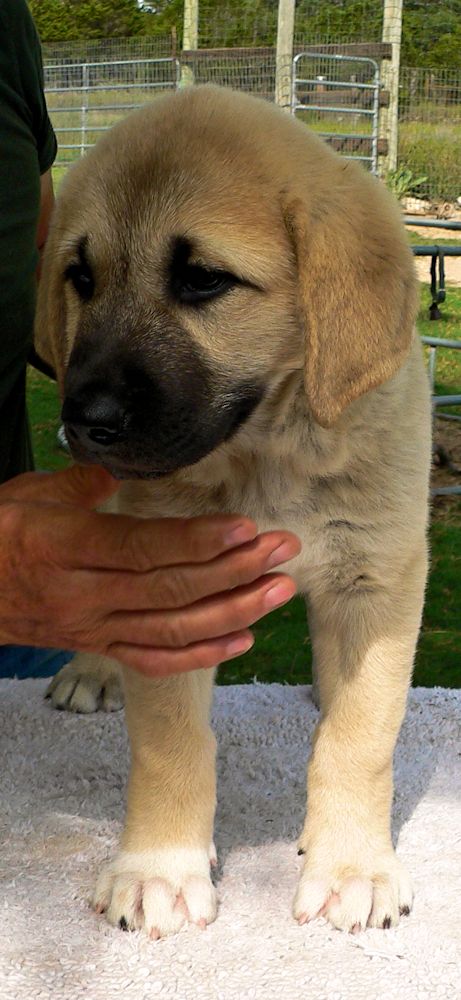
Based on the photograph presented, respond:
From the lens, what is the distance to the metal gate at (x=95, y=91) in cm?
1575

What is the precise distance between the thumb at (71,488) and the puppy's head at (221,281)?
9.1 inches

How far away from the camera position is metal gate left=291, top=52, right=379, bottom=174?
13852mm

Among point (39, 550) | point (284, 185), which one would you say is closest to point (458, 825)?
point (39, 550)

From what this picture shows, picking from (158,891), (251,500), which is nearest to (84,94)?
(251,500)

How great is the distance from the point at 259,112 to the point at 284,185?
0.72 feet

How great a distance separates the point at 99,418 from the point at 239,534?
34 centimetres

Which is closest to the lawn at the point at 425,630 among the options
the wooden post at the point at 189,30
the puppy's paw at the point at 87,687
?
the puppy's paw at the point at 87,687

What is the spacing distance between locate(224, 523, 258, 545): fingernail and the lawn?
203 cm

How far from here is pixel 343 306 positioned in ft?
6.34

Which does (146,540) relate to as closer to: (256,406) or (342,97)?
(256,406)

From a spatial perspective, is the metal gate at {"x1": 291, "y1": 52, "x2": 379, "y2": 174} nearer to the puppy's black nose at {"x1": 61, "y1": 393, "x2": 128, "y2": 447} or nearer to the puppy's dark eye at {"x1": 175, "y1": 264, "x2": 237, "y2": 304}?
the puppy's dark eye at {"x1": 175, "y1": 264, "x2": 237, "y2": 304}

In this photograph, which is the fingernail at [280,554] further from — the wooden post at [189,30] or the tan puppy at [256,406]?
the wooden post at [189,30]

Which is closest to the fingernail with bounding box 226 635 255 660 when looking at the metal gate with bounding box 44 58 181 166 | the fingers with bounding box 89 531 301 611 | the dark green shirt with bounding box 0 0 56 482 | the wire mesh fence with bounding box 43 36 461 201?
the fingers with bounding box 89 531 301 611

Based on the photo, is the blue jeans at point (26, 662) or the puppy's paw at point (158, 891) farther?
the blue jeans at point (26, 662)
